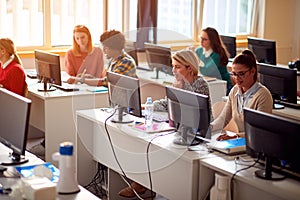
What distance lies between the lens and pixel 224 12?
7.73 m

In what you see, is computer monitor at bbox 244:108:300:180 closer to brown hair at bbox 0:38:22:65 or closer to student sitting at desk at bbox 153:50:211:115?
student sitting at desk at bbox 153:50:211:115

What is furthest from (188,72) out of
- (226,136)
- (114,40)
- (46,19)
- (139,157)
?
(46,19)

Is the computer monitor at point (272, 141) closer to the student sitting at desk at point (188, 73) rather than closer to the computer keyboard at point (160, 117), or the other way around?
the student sitting at desk at point (188, 73)

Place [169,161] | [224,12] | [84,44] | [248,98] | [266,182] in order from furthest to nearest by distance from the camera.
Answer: [224,12]
[84,44]
[248,98]
[169,161]
[266,182]

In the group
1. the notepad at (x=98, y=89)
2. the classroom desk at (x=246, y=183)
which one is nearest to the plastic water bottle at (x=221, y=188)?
the classroom desk at (x=246, y=183)

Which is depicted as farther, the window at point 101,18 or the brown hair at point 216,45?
the window at point 101,18

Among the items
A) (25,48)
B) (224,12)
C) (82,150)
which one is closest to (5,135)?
(82,150)

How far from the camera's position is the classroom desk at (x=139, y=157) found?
3.26m

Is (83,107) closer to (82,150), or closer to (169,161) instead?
(82,150)

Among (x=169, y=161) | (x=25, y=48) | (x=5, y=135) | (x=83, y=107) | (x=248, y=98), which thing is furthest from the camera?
(x=25, y=48)

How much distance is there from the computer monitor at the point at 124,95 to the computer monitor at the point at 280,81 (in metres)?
1.25

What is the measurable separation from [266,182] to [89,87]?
2726 millimetres

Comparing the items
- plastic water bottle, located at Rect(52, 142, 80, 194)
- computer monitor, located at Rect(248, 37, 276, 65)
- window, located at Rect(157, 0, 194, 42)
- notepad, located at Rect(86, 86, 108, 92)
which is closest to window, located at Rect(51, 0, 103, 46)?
window, located at Rect(157, 0, 194, 42)

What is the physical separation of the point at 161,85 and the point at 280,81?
Result: 1.58m
